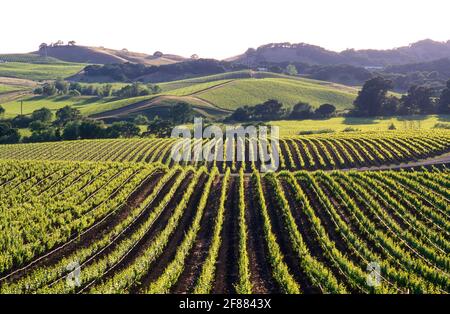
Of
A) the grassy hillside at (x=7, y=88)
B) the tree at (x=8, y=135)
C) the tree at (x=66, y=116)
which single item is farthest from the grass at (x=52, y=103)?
the tree at (x=8, y=135)

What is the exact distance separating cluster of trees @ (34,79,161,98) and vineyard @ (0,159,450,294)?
418ft

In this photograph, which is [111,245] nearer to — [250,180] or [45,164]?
[250,180]

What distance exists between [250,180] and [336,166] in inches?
637

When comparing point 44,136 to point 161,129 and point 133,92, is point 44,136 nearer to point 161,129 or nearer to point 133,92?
point 161,129

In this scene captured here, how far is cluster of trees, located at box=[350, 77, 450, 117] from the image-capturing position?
123000 millimetres

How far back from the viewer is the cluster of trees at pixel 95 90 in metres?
168

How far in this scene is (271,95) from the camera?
15812cm

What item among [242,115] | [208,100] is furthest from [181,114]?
[208,100]

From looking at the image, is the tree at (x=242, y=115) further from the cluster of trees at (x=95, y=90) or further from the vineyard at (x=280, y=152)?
the cluster of trees at (x=95, y=90)

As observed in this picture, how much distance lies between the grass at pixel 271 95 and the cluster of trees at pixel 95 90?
84.9ft

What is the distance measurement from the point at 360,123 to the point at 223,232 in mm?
88635

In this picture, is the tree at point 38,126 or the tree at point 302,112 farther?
the tree at point 302,112

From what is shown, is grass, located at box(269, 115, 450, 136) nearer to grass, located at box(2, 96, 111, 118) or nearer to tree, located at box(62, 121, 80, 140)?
tree, located at box(62, 121, 80, 140)
